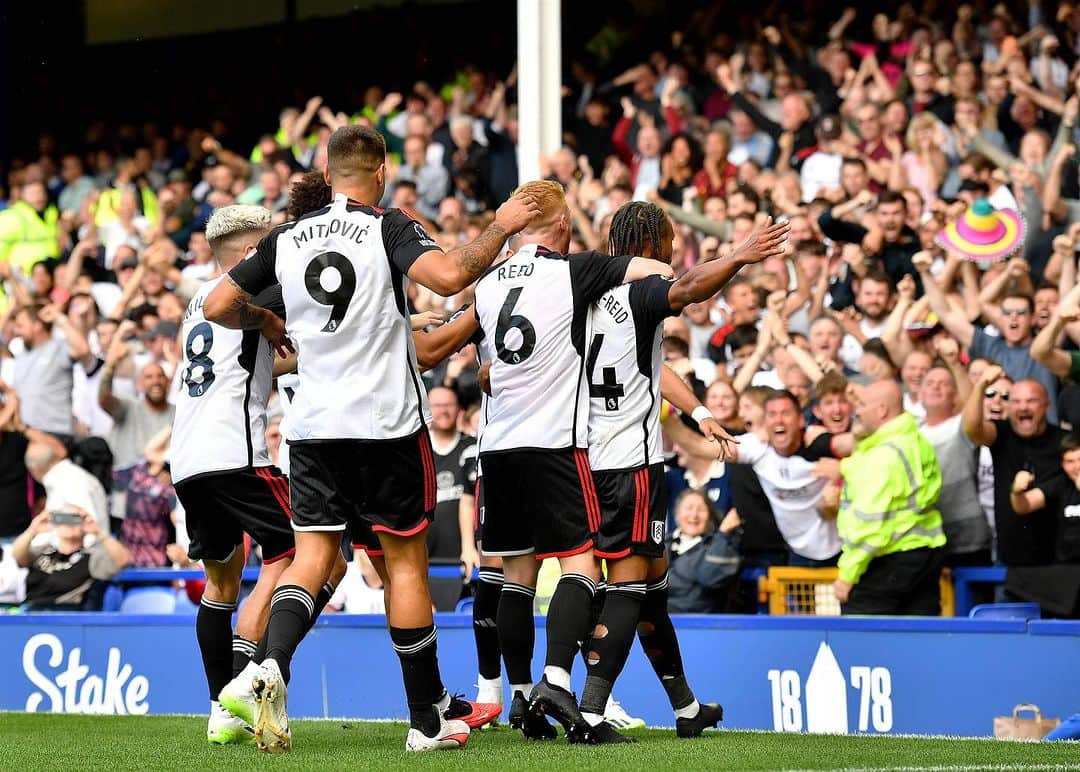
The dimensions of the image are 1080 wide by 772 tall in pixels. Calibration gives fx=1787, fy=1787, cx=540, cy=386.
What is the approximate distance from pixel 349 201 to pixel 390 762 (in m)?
1.97

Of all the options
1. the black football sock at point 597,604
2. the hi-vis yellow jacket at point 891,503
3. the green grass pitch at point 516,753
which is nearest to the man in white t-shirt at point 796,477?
the hi-vis yellow jacket at point 891,503

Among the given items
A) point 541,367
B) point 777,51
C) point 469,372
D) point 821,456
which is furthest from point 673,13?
point 541,367

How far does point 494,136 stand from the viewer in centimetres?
1630

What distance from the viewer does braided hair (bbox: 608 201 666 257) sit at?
6984 millimetres

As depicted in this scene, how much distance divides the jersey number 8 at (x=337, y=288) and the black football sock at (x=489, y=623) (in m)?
1.56

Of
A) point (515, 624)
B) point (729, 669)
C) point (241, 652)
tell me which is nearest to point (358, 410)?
point (515, 624)

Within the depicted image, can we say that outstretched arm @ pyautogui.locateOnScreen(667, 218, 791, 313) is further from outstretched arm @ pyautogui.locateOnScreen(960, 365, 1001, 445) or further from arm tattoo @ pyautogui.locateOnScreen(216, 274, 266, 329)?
outstretched arm @ pyautogui.locateOnScreen(960, 365, 1001, 445)

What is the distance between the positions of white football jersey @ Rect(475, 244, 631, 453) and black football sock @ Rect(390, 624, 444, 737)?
88 centimetres

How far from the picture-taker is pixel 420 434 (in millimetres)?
6371

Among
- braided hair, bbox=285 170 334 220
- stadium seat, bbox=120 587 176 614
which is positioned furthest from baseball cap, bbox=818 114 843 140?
braided hair, bbox=285 170 334 220

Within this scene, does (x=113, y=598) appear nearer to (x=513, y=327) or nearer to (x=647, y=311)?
(x=513, y=327)

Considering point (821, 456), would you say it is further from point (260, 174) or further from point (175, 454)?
point (260, 174)

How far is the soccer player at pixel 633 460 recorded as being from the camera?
262 inches

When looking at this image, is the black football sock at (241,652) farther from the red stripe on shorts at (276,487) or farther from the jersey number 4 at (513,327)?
the jersey number 4 at (513,327)
